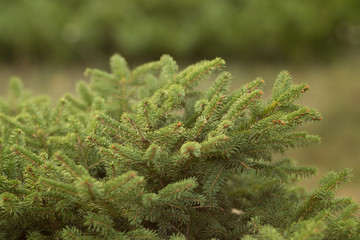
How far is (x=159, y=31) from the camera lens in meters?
6.76

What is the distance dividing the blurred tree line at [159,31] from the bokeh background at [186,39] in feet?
0.06

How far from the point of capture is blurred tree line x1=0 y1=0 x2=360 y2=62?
21.3ft

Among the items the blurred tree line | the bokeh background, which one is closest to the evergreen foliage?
the bokeh background

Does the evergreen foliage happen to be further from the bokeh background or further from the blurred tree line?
the blurred tree line

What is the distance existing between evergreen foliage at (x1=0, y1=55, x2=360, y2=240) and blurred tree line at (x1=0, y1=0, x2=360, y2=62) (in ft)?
18.0

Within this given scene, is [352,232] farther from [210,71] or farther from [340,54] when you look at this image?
[340,54]

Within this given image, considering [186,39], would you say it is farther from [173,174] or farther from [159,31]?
[173,174]

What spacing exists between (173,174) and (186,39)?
581cm

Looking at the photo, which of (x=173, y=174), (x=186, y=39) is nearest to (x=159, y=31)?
(x=186, y=39)

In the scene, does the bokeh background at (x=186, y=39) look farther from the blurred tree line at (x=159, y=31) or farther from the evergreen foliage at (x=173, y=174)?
the evergreen foliage at (x=173, y=174)

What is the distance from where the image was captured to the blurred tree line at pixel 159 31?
21.3 ft

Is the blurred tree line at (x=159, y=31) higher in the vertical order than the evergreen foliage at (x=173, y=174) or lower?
higher

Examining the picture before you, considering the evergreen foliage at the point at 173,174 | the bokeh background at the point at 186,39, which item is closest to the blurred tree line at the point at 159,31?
the bokeh background at the point at 186,39

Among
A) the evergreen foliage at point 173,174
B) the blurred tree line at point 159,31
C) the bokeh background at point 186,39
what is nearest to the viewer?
the evergreen foliage at point 173,174
